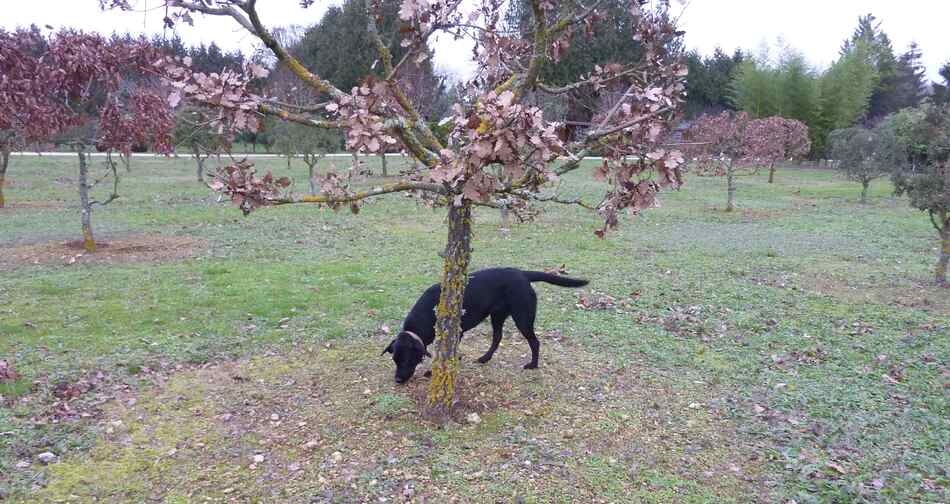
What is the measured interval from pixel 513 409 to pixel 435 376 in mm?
711

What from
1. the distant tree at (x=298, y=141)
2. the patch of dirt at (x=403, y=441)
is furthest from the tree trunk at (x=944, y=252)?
the distant tree at (x=298, y=141)

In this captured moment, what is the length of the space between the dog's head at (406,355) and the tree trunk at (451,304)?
1.91 ft

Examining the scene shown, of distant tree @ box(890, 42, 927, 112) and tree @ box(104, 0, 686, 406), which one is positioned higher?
distant tree @ box(890, 42, 927, 112)

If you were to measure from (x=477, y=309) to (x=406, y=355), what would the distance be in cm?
67

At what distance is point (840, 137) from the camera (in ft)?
83.1

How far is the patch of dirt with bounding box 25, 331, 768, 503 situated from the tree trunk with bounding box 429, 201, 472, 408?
0.26m

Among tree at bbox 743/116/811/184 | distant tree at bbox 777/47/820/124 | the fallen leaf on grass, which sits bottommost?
the fallen leaf on grass

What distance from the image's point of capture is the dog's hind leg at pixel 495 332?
5472 millimetres

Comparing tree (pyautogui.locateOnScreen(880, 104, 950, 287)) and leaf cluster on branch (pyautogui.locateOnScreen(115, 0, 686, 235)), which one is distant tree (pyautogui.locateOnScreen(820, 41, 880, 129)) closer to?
tree (pyautogui.locateOnScreen(880, 104, 950, 287))

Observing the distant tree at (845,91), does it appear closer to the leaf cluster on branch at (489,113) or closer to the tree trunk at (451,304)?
the leaf cluster on branch at (489,113)

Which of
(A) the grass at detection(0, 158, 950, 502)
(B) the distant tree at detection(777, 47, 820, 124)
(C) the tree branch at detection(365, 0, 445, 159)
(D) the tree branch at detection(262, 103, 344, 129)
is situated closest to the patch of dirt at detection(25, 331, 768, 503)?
(A) the grass at detection(0, 158, 950, 502)

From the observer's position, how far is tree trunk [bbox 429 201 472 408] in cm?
423

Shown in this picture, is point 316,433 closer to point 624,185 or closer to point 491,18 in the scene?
point 624,185

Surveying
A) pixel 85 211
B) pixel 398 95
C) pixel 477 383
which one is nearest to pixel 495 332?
pixel 477 383
